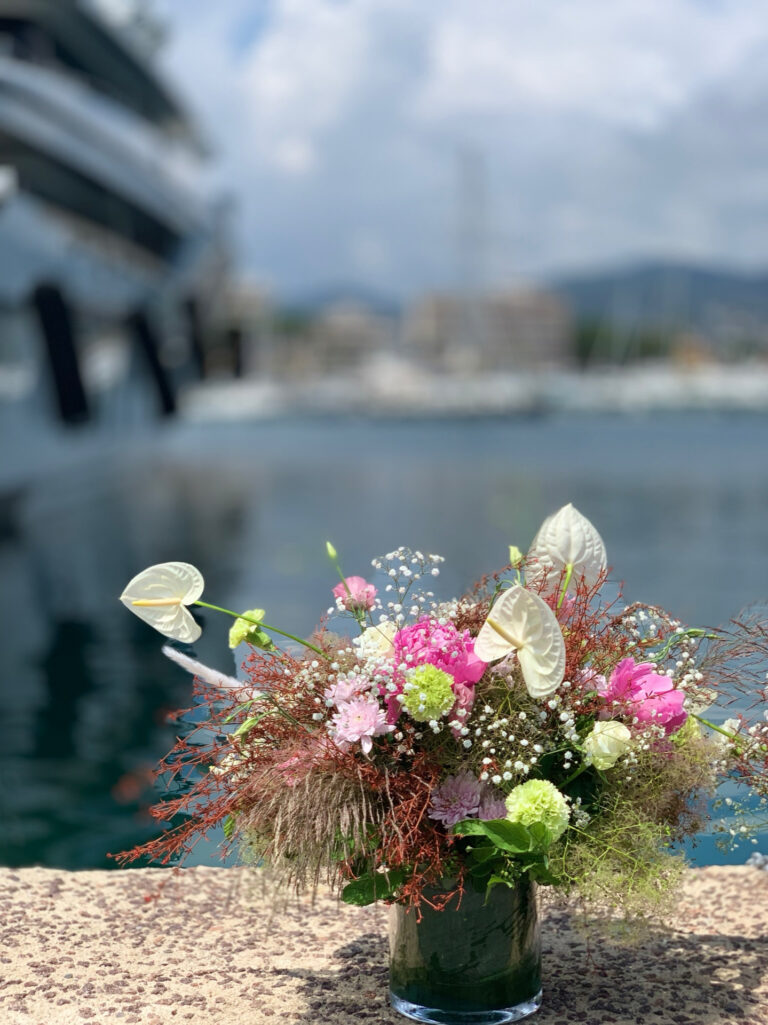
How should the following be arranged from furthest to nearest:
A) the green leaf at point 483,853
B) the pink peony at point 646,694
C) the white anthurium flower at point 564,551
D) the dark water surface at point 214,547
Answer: the dark water surface at point 214,547 → the white anthurium flower at point 564,551 → the pink peony at point 646,694 → the green leaf at point 483,853

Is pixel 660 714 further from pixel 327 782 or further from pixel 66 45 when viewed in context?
pixel 66 45

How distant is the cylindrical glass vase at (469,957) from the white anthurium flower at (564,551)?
86 centimetres

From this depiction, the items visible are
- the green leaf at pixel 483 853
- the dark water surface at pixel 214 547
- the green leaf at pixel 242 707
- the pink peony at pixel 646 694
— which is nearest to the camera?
the green leaf at pixel 483 853

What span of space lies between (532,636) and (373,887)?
79 centimetres

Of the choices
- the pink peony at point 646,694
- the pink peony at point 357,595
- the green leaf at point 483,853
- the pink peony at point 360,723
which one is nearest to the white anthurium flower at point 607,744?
the pink peony at point 646,694

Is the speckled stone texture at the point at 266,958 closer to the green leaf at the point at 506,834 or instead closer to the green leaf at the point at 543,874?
the green leaf at the point at 543,874

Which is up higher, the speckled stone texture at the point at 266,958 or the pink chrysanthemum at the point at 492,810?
the pink chrysanthemum at the point at 492,810

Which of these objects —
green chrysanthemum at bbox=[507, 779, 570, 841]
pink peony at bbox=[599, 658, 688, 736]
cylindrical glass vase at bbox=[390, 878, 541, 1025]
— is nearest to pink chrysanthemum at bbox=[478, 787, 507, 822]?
green chrysanthemum at bbox=[507, 779, 570, 841]

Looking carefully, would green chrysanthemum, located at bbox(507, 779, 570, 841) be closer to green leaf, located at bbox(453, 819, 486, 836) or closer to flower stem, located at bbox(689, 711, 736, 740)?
green leaf, located at bbox(453, 819, 486, 836)

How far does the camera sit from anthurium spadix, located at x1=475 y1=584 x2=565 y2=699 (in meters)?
3.25

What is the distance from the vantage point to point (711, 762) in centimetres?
360

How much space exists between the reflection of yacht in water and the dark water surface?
2244mm

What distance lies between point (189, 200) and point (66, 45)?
10.5m

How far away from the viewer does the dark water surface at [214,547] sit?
9.98 m
